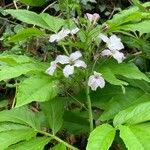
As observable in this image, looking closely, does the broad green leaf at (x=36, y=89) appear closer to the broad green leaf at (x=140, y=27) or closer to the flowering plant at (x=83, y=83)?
the flowering plant at (x=83, y=83)

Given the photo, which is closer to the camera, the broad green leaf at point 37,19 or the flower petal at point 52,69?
the flower petal at point 52,69

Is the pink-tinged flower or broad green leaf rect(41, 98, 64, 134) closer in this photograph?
the pink-tinged flower

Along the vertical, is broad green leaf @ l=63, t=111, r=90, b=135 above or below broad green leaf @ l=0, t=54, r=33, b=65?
below

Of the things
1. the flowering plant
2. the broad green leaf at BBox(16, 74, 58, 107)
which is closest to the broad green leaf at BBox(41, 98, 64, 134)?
the flowering plant

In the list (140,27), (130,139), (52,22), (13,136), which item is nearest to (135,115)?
(130,139)

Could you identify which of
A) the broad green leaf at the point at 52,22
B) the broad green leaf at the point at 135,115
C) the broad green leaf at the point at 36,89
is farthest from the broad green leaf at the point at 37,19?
the broad green leaf at the point at 135,115

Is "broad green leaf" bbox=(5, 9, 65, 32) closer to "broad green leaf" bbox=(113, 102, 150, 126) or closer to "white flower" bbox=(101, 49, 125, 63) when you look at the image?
"white flower" bbox=(101, 49, 125, 63)
